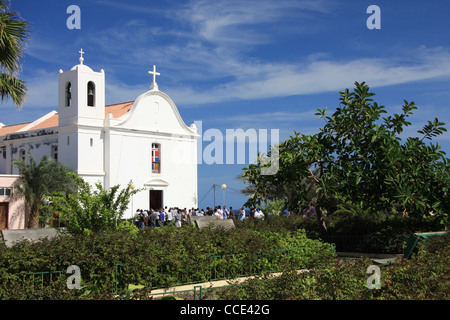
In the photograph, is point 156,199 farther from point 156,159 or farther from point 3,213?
point 3,213

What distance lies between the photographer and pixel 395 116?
50.5 ft

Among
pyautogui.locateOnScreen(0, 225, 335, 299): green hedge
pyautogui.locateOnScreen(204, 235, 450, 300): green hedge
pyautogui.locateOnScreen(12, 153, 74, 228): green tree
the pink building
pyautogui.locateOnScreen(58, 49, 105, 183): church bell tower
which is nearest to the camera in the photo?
pyautogui.locateOnScreen(204, 235, 450, 300): green hedge

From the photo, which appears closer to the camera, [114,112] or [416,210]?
[416,210]

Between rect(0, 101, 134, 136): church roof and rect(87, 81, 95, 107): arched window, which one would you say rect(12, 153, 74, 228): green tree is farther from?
rect(0, 101, 134, 136): church roof

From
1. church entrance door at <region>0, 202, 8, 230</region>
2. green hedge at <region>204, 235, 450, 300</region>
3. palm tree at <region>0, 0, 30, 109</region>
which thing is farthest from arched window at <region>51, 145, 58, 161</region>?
green hedge at <region>204, 235, 450, 300</region>

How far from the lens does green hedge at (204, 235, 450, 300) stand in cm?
631

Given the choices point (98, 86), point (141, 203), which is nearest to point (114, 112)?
point (98, 86)

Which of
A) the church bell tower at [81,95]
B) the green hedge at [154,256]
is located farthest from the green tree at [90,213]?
the church bell tower at [81,95]

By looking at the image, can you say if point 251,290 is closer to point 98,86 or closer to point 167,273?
point 167,273

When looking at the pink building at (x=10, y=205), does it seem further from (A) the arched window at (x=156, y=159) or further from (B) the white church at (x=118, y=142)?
(A) the arched window at (x=156, y=159)

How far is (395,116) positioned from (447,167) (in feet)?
7.28

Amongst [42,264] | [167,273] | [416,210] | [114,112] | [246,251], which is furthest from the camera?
[114,112]

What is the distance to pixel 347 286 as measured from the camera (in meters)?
6.70

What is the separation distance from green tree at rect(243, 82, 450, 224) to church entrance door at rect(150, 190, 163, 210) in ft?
66.5
